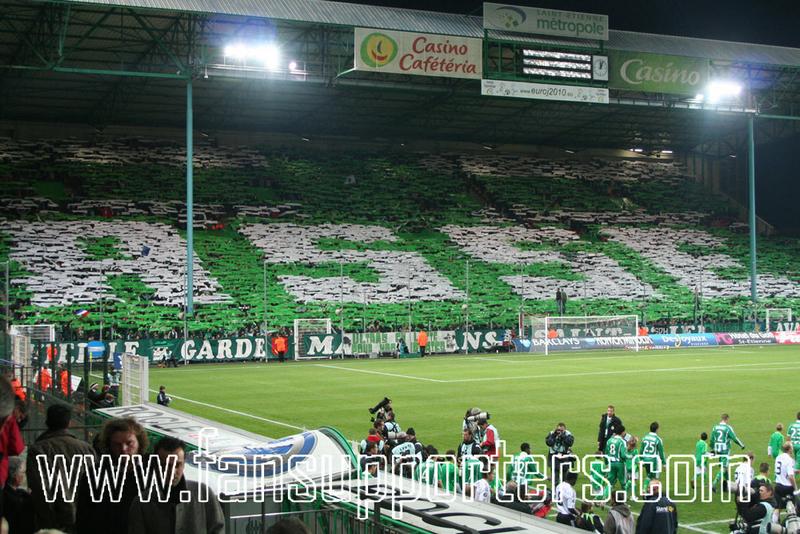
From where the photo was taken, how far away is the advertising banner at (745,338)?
5559 centimetres

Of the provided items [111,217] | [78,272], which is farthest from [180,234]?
[78,272]

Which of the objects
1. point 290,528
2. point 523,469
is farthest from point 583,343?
point 290,528

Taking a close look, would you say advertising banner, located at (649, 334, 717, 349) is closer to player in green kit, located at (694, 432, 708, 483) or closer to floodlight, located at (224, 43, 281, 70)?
floodlight, located at (224, 43, 281, 70)

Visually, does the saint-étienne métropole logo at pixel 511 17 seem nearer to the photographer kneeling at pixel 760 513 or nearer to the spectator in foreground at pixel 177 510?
the photographer kneeling at pixel 760 513

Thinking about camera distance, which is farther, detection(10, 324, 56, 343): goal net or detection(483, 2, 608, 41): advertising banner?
detection(483, 2, 608, 41): advertising banner

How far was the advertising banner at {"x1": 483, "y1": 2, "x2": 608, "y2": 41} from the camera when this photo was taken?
47.4 m

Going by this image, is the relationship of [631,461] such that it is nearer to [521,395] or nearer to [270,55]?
[521,395]

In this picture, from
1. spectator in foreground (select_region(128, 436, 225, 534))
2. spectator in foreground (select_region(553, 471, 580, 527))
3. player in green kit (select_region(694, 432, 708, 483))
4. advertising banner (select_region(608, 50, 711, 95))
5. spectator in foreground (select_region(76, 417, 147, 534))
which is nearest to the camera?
spectator in foreground (select_region(128, 436, 225, 534))

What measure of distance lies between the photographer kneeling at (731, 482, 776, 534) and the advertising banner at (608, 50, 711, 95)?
38584mm

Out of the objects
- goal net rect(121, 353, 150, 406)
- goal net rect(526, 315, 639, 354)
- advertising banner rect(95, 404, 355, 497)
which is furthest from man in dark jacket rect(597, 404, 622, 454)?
goal net rect(526, 315, 639, 354)

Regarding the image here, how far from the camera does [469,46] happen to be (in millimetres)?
46594

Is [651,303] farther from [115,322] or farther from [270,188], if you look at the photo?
[115,322]

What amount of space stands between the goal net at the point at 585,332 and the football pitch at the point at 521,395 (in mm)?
3999

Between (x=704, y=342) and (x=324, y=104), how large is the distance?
2595cm
